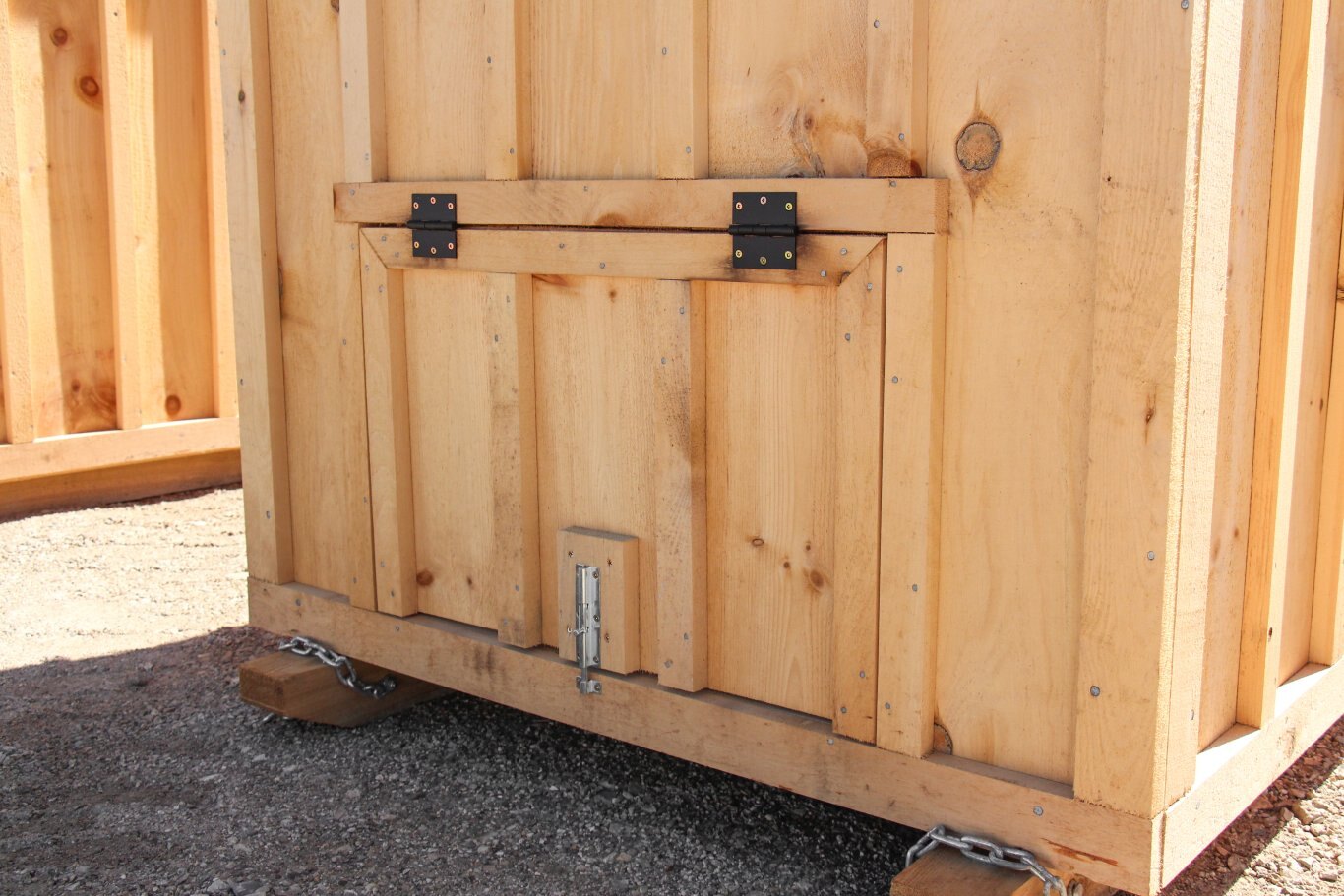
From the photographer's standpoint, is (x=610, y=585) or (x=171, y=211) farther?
(x=171, y=211)

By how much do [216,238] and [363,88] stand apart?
9.77ft

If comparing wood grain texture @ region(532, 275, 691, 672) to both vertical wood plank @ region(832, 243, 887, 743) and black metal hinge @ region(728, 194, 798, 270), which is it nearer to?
black metal hinge @ region(728, 194, 798, 270)

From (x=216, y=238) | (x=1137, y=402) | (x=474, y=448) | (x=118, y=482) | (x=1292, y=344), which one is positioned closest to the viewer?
(x=1137, y=402)

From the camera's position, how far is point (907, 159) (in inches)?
92.7

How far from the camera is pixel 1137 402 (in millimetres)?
2146

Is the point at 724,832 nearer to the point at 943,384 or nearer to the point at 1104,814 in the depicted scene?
the point at 1104,814

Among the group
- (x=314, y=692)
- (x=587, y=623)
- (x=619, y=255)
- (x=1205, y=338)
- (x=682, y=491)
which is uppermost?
(x=619, y=255)

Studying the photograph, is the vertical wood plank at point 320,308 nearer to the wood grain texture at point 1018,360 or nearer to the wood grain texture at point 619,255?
the wood grain texture at point 619,255

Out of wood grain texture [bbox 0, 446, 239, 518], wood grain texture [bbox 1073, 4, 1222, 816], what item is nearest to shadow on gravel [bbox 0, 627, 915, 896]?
wood grain texture [bbox 1073, 4, 1222, 816]

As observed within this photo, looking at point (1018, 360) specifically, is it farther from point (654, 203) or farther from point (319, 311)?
point (319, 311)

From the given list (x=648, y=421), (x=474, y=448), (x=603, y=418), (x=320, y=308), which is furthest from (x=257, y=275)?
(x=648, y=421)

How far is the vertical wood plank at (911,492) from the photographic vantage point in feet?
7.69

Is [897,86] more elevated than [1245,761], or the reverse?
[897,86]

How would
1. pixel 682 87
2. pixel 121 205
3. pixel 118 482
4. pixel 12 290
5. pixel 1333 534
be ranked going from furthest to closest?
pixel 118 482 → pixel 121 205 → pixel 12 290 → pixel 1333 534 → pixel 682 87
